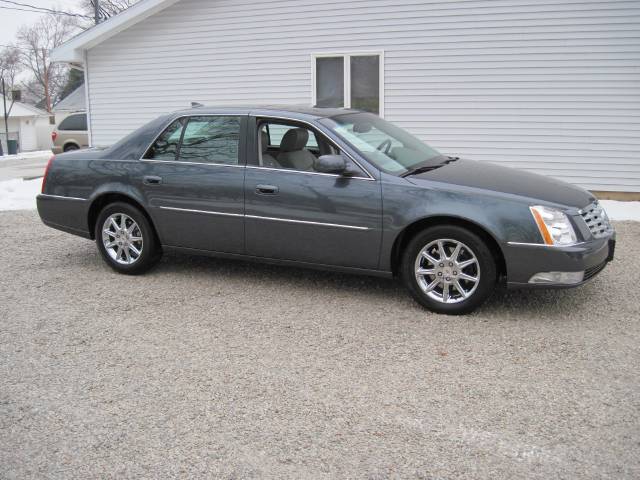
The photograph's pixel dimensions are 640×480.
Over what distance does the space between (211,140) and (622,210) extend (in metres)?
6.67

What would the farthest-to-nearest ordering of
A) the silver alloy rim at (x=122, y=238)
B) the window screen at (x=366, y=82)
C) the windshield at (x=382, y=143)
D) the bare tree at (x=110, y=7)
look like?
the bare tree at (x=110, y=7) < the window screen at (x=366, y=82) < the silver alloy rim at (x=122, y=238) < the windshield at (x=382, y=143)

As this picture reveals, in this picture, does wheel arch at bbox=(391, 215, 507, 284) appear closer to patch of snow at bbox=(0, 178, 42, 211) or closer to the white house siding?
the white house siding

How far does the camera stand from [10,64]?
64750mm

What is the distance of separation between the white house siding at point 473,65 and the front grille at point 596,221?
225 inches

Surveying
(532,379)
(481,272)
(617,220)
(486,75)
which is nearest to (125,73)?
(486,75)

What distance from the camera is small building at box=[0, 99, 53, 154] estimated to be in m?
54.8

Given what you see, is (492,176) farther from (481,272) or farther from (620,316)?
(620,316)

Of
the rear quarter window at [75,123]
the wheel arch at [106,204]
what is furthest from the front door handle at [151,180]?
the rear quarter window at [75,123]

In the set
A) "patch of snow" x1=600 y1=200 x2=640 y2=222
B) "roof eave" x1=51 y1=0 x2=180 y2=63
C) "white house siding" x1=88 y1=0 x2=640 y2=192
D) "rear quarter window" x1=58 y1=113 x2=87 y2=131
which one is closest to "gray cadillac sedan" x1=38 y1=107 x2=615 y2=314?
"patch of snow" x1=600 y1=200 x2=640 y2=222

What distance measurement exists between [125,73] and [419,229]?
34.1ft

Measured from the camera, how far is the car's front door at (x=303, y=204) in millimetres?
5234

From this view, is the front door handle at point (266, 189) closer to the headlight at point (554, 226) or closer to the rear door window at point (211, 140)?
the rear door window at point (211, 140)

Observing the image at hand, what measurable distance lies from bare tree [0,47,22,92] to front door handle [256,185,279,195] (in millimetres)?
64451

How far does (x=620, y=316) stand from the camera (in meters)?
5.03
